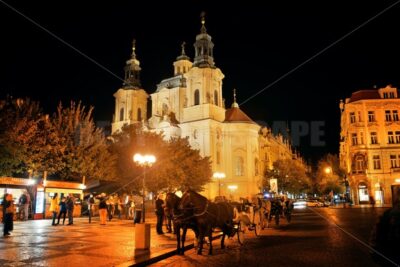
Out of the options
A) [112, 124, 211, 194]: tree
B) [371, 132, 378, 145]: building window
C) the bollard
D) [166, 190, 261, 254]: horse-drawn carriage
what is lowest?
the bollard

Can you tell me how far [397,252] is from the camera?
167 inches

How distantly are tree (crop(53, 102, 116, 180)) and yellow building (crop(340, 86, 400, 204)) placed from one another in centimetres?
3581

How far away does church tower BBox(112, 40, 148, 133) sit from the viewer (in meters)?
71.1

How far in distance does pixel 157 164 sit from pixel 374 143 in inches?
1301

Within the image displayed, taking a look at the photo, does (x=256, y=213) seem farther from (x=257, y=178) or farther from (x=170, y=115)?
(x=170, y=115)

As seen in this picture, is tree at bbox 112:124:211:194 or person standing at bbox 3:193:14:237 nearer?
person standing at bbox 3:193:14:237

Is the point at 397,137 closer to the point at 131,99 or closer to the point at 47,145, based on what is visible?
the point at 131,99

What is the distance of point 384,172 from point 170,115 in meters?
35.6

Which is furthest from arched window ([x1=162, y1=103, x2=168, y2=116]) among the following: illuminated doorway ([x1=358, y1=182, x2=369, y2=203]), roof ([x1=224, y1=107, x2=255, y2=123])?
illuminated doorway ([x1=358, y1=182, x2=369, y2=203])

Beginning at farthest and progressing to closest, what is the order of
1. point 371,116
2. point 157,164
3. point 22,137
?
1. point 371,116
2. point 157,164
3. point 22,137

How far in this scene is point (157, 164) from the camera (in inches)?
1555

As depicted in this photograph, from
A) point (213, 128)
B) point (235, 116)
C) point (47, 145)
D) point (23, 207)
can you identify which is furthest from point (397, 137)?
point (23, 207)

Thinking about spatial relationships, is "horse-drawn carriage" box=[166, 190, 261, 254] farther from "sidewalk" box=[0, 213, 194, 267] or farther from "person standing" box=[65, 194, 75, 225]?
"person standing" box=[65, 194, 75, 225]

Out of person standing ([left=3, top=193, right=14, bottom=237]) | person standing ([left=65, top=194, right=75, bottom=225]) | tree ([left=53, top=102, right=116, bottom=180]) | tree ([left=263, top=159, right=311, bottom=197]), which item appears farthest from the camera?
tree ([left=263, top=159, right=311, bottom=197])
